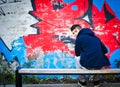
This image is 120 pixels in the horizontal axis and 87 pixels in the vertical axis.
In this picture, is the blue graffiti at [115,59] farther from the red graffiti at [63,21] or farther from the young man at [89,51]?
the young man at [89,51]

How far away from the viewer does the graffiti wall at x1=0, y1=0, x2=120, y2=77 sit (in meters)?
10.0

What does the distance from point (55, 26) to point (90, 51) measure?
104 inches

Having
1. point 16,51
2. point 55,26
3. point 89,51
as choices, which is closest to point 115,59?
point 55,26

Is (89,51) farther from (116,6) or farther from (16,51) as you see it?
(16,51)

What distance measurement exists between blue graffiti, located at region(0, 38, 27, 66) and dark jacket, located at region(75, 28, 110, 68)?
2.71m

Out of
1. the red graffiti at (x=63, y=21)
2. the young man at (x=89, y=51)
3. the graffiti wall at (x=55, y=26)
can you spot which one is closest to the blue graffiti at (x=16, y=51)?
the graffiti wall at (x=55, y=26)

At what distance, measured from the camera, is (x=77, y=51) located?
7812mm

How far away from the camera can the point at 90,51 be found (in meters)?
7.56

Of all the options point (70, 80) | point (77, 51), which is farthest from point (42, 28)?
point (77, 51)

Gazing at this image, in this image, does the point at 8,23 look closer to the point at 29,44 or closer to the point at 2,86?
the point at 29,44

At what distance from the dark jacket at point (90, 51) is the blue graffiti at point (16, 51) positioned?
2.71m

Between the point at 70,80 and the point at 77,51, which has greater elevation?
the point at 77,51

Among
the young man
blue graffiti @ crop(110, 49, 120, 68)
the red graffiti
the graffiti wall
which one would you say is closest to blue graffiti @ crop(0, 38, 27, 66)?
the graffiti wall

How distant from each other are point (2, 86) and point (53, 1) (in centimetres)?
275
